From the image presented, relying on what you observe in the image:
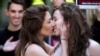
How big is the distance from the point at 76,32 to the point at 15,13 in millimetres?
1612

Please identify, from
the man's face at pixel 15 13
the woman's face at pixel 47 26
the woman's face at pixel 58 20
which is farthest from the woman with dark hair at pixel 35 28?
the man's face at pixel 15 13

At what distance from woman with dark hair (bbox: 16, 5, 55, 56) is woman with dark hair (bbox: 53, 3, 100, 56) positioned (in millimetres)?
189

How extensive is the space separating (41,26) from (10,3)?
4.76 ft

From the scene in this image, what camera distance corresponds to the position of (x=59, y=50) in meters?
2.98

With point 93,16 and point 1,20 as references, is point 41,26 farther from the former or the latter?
point 1,20

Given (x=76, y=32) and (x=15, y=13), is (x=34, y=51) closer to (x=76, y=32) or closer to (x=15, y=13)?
(x=76, y=32)

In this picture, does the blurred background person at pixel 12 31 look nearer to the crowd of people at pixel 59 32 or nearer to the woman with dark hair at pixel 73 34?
the crowd of people at pixel 59 32

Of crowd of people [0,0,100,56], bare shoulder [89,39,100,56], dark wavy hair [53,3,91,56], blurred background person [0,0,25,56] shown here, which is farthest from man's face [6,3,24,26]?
bare shoulder [89,39,100,56]

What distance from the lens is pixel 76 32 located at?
2910mm

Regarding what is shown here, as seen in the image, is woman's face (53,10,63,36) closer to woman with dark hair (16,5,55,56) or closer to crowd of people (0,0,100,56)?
crowd of people (0,0,100,56)

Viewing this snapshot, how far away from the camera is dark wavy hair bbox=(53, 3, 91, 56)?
2885mm

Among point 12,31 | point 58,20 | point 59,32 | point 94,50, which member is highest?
point 58,20

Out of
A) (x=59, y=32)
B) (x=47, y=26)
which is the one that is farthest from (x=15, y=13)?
(x=59, y=32)

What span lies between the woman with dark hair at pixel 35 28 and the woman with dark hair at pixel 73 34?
189 millimetres
